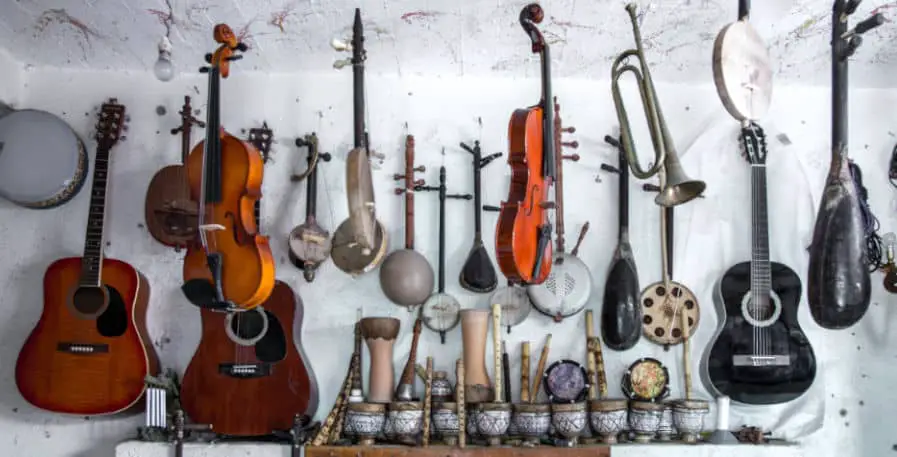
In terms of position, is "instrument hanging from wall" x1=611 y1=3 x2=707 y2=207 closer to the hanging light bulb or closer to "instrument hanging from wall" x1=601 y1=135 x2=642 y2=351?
"instrument hanging from wall" x1=601 y1=135 x2=642 y2=351

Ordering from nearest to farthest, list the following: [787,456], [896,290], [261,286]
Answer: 1. [261,286]
2. [787,456]
3. [896,290]

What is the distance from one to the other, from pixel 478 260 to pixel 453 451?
940 millimetres

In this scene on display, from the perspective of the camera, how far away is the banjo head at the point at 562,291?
148 inches

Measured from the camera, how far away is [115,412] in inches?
142

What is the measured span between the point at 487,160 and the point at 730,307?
4.58 feet

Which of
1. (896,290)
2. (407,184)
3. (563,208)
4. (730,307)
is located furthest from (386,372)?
(896,290)

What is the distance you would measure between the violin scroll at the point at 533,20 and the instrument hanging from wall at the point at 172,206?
1800 millimetres

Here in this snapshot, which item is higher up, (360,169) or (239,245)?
(360,169)

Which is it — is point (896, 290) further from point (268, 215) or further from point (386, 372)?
point (268, 215)

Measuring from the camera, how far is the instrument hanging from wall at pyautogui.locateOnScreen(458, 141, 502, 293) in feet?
12.6

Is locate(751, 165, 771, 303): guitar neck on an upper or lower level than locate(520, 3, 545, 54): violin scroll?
lower

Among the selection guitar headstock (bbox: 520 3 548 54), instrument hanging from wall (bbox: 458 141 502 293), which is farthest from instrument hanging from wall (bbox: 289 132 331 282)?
guitar headstock (bbox: 520 3 548 54)

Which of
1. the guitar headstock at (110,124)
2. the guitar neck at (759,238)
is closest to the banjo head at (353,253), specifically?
the guitar headstock at (110,124)

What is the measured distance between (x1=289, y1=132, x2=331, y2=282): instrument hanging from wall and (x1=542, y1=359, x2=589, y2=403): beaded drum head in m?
1.26
